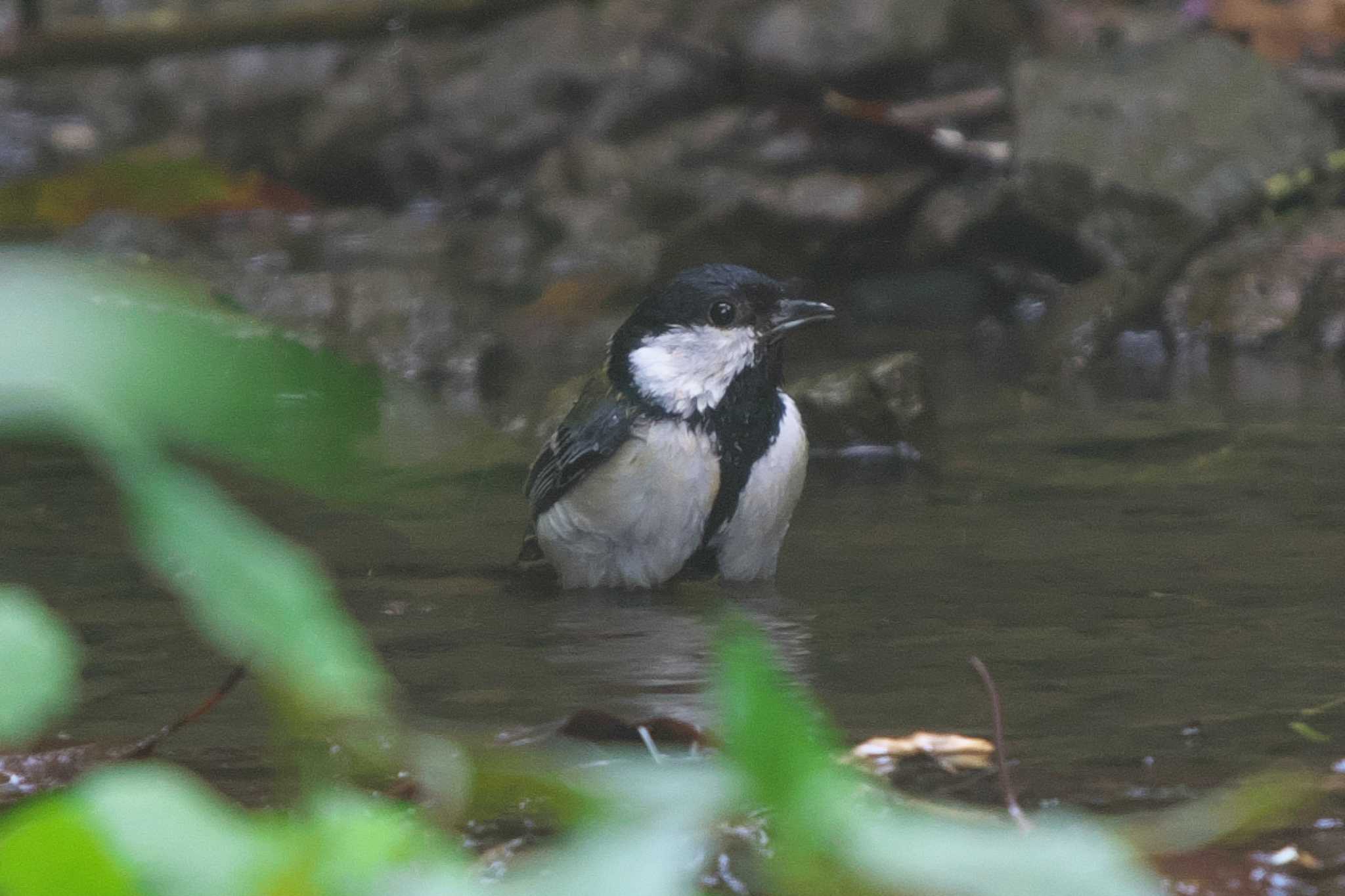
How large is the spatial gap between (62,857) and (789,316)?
4320 millimetres

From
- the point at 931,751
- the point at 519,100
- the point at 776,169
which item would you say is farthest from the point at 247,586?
the point at 519,100

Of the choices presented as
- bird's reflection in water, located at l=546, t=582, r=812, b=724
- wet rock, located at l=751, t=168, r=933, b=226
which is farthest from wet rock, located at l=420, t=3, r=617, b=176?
bird's reflection in water, located at l=546, t=582, r=812, b=724

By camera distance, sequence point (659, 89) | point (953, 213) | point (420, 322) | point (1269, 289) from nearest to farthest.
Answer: point (1269, 289) < point (420, 322) < point (953, 213) < point (659, 89)

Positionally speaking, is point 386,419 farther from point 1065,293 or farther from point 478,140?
point 478,140

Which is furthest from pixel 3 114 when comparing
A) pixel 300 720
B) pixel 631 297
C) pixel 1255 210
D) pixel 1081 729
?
pixel 300 720

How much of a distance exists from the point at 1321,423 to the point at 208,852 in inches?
254

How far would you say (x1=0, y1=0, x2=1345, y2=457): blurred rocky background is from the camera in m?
8.71

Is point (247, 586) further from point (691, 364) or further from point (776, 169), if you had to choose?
point (776, 169)

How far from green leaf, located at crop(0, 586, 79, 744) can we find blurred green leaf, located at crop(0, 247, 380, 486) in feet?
0.81

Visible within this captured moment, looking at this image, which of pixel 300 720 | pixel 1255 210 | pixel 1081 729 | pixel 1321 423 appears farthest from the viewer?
pixel 1255 210

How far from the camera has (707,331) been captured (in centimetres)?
492

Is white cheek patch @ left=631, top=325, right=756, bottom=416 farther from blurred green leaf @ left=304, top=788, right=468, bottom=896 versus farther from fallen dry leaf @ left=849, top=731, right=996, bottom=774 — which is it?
blurred green leaf @ left=304, top=788, right=468, bottom=896

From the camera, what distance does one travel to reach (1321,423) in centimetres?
667

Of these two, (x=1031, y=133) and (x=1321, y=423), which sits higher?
(x=1031, y=133)
